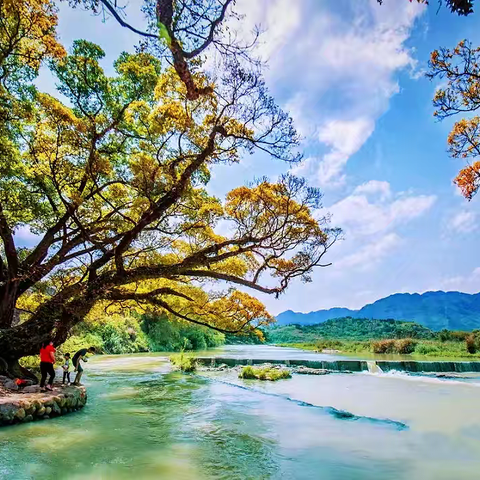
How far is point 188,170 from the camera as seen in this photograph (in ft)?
29.2

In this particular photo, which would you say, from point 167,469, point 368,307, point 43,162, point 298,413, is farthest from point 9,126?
point 368,307

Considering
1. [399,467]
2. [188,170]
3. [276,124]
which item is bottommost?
[399,467]

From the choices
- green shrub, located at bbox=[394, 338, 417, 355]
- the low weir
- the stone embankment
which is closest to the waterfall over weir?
the low weir

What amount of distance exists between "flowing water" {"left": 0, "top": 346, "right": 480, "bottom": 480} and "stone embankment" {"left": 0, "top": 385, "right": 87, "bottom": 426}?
0.26 metres

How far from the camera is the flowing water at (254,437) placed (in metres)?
5.17

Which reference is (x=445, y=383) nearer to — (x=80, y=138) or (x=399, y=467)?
(x=399, y=467)

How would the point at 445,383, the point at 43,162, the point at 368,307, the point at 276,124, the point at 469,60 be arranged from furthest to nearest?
the point at 368,307 → the point at 445,383 → the point at 43,162 → the point at 276,124 → the point at 469,60

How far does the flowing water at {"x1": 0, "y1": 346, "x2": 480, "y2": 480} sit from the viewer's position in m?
5.17

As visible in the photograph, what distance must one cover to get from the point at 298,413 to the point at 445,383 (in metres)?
7.84

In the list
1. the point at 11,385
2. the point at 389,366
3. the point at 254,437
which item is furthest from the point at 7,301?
the point at 389,366

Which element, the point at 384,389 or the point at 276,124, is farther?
the point at 384,389

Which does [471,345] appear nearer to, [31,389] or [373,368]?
[373,368]

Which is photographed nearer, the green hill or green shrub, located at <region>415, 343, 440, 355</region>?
green shrub, located at <region>415, 343, 440, 355</region>

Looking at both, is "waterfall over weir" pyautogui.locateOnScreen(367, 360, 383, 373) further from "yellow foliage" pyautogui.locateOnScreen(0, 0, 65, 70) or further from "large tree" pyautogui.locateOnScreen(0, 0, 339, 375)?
"yellow foliage" pyautogui.locateOnScreen(0, 0, 65, 70)
